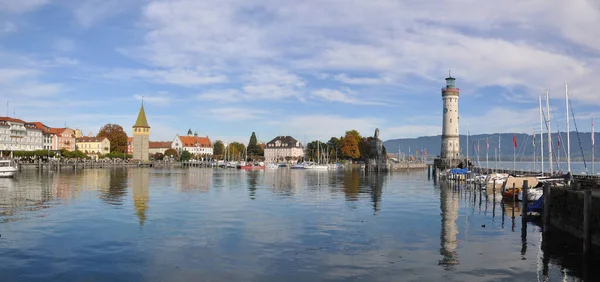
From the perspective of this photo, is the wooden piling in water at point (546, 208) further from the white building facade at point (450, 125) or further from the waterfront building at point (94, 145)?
the waterfront building at point (94, 145)

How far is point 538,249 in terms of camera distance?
25.5 metres

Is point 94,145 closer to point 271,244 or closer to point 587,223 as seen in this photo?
point 271,244

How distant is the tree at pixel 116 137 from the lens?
7343 inches

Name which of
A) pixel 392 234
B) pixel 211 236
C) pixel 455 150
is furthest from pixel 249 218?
pixel 455 150

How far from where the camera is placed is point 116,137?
188 meters

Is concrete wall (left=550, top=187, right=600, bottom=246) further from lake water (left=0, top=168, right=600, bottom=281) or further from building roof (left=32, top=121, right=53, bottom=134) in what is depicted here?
building roof (left=32, top=121, right=53, bottom=134)

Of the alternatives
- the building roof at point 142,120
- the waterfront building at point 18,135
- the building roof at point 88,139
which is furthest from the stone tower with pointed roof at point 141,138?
the waterfront building at point 18,135

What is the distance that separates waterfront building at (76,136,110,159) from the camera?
192125mm

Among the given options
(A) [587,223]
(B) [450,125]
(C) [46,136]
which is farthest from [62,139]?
(A) [587,223]

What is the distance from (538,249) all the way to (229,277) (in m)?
16.0

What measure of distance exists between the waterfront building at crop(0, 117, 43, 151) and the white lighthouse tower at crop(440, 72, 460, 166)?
11773 cm

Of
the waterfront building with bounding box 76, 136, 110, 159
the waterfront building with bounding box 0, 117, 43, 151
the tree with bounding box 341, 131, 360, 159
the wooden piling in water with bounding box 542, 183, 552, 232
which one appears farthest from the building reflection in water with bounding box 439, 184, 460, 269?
the waterfront building with bounding box 76, 136, 110, 159

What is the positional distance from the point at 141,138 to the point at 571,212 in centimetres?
17479

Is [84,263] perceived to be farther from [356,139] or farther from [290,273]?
[356,139]
